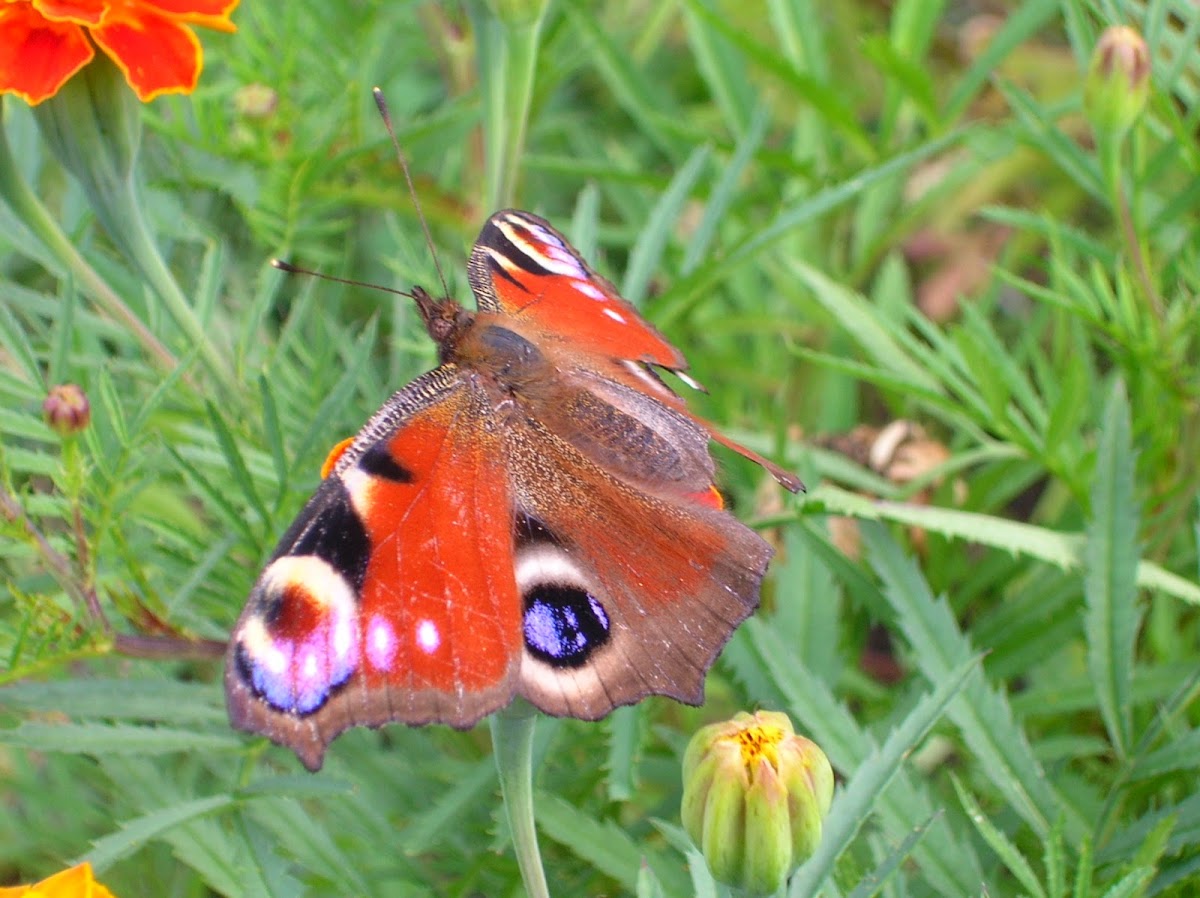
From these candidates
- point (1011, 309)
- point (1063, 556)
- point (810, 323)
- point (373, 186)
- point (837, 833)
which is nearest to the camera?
point (837, 833)

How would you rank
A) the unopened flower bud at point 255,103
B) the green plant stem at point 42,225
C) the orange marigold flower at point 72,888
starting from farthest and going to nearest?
the unopened flower bud at point 255,103, the green plant stem at point 42,225, the orange marigold flower at point 72,888

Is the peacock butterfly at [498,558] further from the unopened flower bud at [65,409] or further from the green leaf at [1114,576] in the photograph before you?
the green leaf at [1114,576]

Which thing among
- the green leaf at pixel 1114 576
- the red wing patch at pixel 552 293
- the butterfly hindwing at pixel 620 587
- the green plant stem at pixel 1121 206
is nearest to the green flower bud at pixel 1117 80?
the green plant stem at pixel 1121 206

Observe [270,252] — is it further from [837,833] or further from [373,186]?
[837,833]

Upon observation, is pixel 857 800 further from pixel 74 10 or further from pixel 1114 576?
pixel 74 10

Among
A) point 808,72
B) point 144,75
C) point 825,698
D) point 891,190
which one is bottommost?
point 825,698

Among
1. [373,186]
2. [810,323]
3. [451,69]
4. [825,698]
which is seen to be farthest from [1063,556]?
[451,69]
